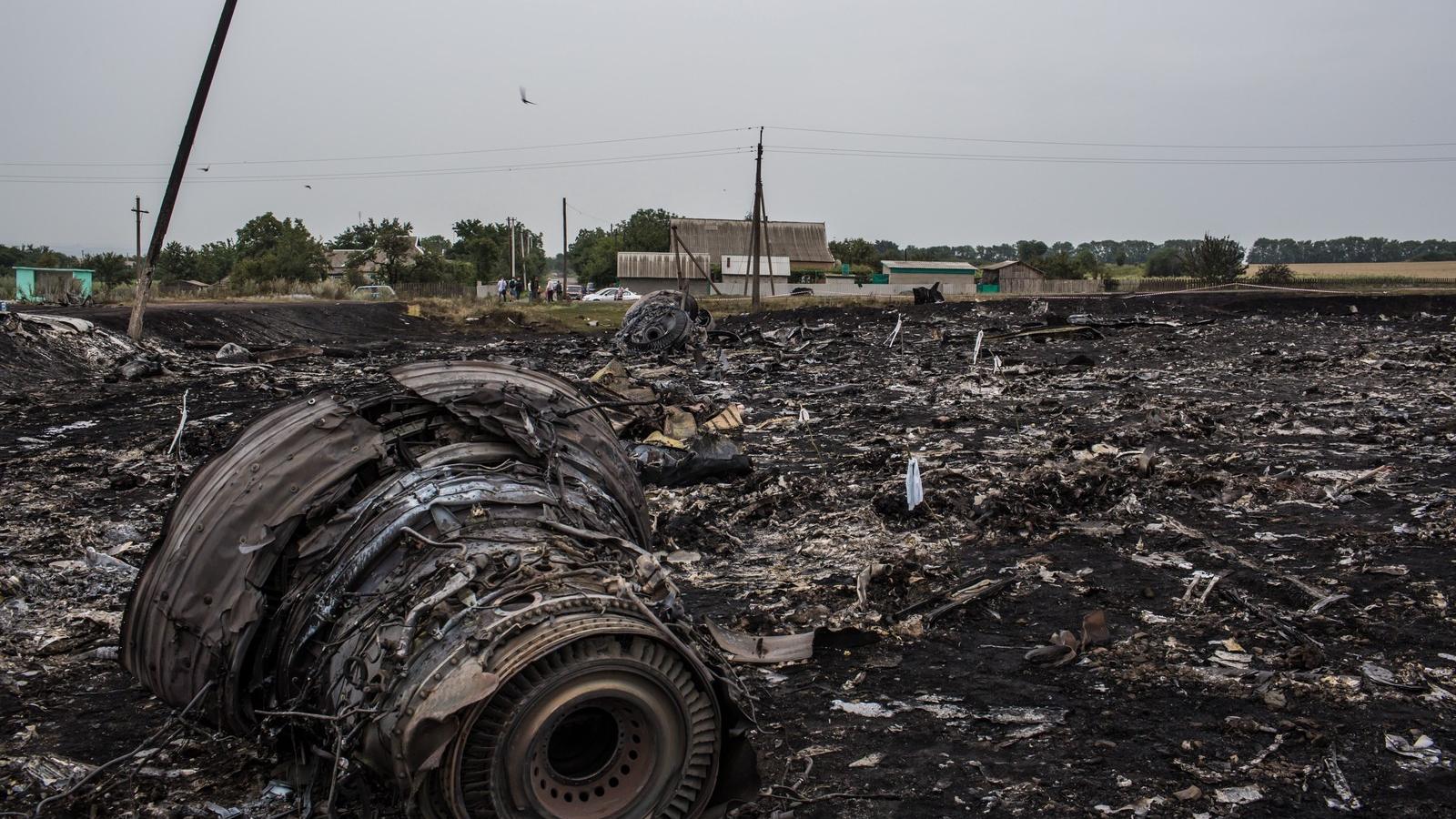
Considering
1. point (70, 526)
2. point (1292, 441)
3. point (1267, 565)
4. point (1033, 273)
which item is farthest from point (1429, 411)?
point (1033, 273)

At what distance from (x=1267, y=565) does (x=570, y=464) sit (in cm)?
413

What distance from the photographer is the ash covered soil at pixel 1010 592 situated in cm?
320

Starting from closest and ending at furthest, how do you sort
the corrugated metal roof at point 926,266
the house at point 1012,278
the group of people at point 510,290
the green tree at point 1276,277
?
1. the green tree at point 1276,277
2. the group of people at point 510,290
3. the house at point 1012,278
4. the corrugated metal roof at point 926,266


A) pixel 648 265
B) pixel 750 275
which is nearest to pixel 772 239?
pixel 648 265

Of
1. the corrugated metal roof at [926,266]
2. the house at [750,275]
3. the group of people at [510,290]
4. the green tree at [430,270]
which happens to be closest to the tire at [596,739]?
the group of people at [510,290]

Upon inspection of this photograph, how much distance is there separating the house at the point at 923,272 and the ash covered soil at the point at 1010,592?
1775 inches

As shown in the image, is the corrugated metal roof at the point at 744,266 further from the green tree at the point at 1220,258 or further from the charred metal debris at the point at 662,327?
the charred metal debris at the point at 662,327

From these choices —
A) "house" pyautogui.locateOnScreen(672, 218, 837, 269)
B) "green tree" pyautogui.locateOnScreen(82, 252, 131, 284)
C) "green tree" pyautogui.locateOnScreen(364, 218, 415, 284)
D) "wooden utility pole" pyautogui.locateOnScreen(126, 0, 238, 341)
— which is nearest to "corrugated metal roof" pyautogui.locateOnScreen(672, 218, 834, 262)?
"house" pyautogui.locateOnScreen(672, 218, 837, 269)

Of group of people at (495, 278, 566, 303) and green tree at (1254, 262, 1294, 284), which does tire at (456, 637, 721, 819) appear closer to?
group of people at (495, 278, 566, 303)

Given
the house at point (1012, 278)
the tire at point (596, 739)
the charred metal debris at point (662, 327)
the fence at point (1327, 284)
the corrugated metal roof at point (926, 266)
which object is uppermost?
the corrugated metal roof at point (926, 266)

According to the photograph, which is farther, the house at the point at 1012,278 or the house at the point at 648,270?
the house at the point at 648,270

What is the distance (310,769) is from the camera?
2658 millimetres

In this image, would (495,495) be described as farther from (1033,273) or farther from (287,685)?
(1033,273)

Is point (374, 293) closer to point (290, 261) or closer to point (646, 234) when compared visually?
point (290, 261)
